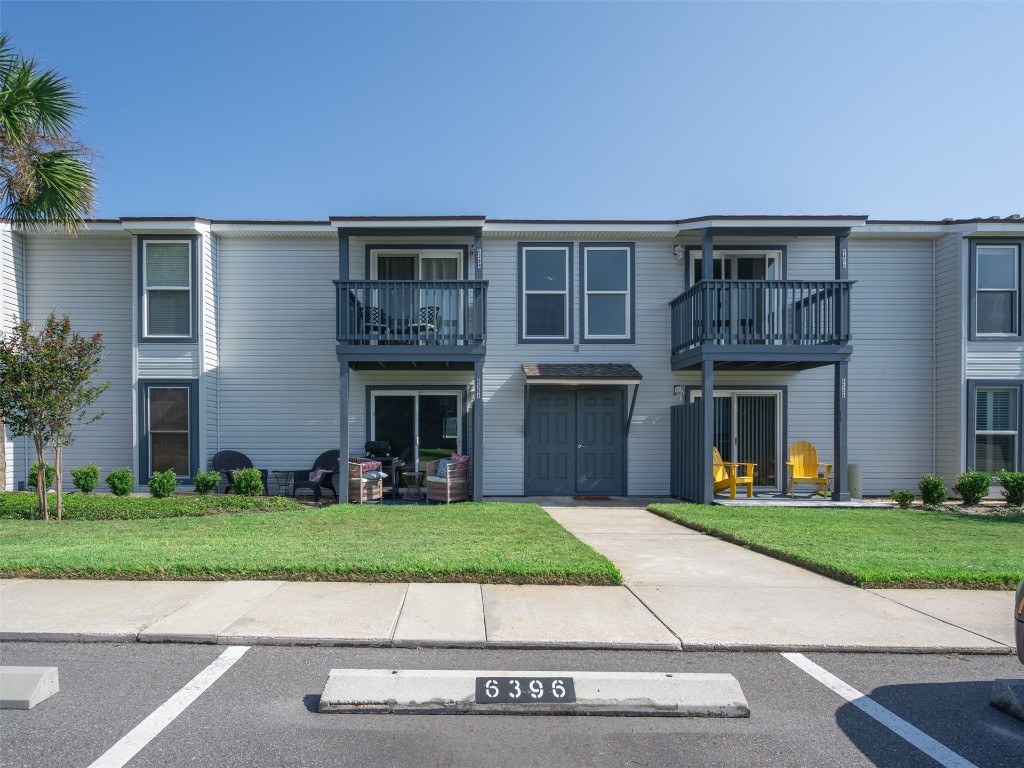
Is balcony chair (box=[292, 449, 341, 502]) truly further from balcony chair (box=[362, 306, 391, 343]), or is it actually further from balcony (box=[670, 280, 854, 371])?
balcony (box=[670, 280, 854, 371])

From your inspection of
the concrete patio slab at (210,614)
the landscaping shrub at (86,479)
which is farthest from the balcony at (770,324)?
the landscaping shrub at (86,479)

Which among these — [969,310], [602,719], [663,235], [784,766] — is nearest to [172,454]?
[663,235]

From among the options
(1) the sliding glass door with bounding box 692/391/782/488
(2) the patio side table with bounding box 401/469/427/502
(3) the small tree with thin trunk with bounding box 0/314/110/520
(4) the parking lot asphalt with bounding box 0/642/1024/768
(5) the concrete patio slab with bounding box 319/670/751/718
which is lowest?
(2) the patio side table with bounding box 401/469/427/502

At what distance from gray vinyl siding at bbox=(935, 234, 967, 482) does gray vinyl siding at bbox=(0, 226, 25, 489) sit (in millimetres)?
19507

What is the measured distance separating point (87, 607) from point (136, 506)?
235 inches

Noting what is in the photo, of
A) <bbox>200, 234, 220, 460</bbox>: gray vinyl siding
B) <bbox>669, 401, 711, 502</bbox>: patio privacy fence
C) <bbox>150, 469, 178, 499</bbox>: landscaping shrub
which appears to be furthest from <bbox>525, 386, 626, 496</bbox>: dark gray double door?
<bbox>150, 469, 178, 499</bbox>: landscaping shrub

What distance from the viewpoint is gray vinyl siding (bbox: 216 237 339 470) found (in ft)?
46.5

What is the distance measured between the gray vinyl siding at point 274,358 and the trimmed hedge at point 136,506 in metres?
2.22

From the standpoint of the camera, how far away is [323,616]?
17.4 feet

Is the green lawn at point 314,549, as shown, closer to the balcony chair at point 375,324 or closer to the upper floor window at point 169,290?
the balcony chair at point 375,324

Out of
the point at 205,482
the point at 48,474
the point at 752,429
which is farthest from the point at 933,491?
the point at 48,474

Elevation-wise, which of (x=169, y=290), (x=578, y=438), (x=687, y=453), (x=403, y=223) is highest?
(x=403, y=223)

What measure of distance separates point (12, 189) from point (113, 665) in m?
9.58

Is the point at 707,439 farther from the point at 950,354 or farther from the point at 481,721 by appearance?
the point at 481,721
